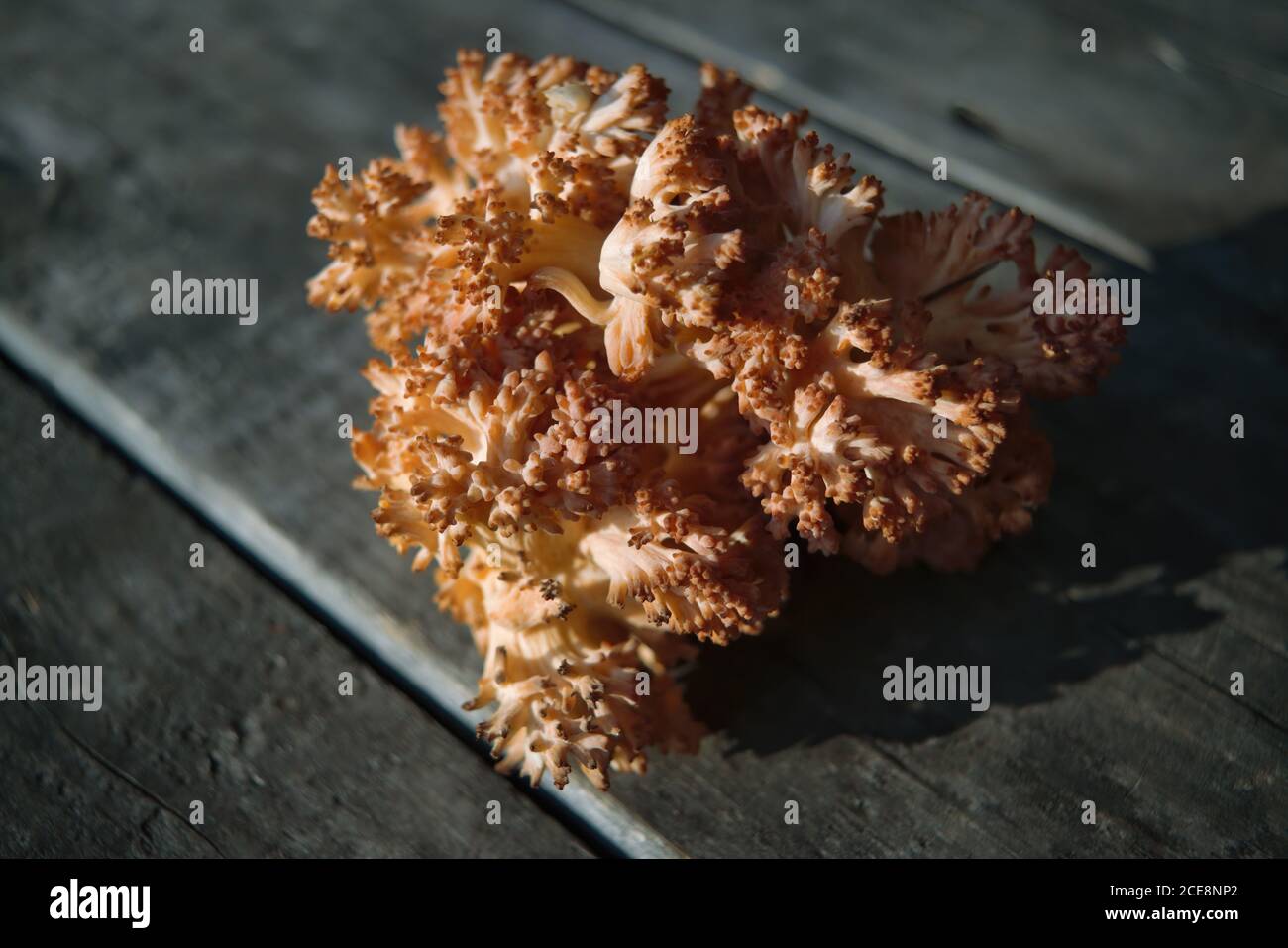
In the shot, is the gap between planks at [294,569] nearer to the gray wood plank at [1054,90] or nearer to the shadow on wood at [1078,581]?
the shadow on wood at [1078,581]

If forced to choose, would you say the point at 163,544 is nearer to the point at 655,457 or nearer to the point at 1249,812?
the point at 655,457

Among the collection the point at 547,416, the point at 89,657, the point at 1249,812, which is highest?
the point at 547,416

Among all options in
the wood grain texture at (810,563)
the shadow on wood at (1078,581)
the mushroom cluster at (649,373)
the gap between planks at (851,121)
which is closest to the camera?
the mushroom cluster at (649,373)

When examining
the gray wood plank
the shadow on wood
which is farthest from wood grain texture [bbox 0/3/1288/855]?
the gray wood plank

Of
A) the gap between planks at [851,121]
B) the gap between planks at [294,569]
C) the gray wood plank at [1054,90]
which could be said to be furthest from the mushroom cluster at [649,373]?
the gray wood plank at [1054,90]

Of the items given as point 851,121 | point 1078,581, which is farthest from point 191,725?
point 851,121
